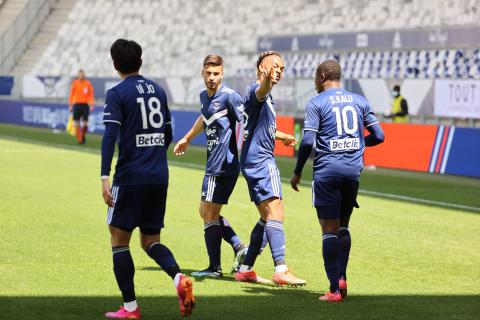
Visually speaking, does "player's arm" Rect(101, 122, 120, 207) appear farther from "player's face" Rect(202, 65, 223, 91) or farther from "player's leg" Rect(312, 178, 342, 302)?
"player's face" Rect(202, 65, 223, 91)

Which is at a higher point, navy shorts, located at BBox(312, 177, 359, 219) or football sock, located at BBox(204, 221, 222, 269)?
navy shorts, located at BBox(312, 177, 359, 219)

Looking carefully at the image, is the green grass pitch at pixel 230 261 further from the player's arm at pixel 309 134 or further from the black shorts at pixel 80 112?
the black shorts at pixel 80 112

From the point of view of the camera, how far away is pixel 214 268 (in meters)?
9.91

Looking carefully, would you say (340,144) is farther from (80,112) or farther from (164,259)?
Result: (80,112)

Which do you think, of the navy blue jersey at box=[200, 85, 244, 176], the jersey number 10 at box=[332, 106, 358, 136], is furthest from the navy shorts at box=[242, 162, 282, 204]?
the jersey number 10 at box=[332, 106, 358, 136]

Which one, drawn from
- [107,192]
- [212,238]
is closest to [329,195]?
[212,238]

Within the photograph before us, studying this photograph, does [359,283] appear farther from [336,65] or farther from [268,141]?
[336,65]

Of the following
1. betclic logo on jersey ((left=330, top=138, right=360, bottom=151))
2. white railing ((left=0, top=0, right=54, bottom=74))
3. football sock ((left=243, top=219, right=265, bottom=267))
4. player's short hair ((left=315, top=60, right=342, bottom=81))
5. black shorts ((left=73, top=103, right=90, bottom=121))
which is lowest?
football sock ((left=243, top=219, right=265, bottom=267))

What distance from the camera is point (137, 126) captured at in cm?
762

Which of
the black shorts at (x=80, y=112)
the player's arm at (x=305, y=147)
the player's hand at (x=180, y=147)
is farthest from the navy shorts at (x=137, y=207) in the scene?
the black shorts at (x=80, y=112)

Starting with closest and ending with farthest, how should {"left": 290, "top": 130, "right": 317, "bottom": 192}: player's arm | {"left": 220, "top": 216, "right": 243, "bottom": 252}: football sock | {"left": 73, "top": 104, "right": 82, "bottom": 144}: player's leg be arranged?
{"left": 290, "top": 130, "right": 317, "bottom": 192}: player's arm < {"left": 220, "top": 216, "right": 243, "bottom": 252}: football sock < {"left": 73, "top": 104, "right": 82, "bottom": 144}: player's leg

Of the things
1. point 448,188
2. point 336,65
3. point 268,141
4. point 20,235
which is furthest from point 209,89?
point 448,188

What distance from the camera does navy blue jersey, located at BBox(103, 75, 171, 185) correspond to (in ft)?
24.8

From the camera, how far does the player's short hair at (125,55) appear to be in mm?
7504
